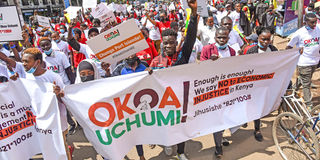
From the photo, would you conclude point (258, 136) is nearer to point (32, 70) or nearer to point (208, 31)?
point (208, 31)

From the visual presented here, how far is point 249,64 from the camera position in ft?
11.0

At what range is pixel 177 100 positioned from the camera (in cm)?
306

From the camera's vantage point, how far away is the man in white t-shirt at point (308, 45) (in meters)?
4.34

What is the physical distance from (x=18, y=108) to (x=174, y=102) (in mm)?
1969

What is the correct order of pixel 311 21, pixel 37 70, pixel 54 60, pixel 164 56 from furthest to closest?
pixel 54 60, pixel 311 21, pixel 164 56, pixel 37 70

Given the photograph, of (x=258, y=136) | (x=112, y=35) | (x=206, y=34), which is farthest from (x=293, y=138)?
(x=206, y=34)

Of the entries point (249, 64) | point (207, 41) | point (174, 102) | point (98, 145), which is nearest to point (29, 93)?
point (98, 145)

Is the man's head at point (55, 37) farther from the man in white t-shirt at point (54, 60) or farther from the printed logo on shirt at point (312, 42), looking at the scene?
the printed logo on shirt at point (312, 42)

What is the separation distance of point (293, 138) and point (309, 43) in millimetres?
2189

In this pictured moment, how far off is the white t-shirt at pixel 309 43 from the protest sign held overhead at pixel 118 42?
3.19 m

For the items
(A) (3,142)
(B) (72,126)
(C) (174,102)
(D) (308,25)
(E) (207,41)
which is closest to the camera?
(A) (3,142)

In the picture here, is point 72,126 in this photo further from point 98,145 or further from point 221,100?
point 221,100

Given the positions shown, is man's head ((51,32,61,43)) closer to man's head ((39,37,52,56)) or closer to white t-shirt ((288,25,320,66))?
man's head ((39,37,52,56))

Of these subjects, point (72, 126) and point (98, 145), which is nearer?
point (98, 145)
